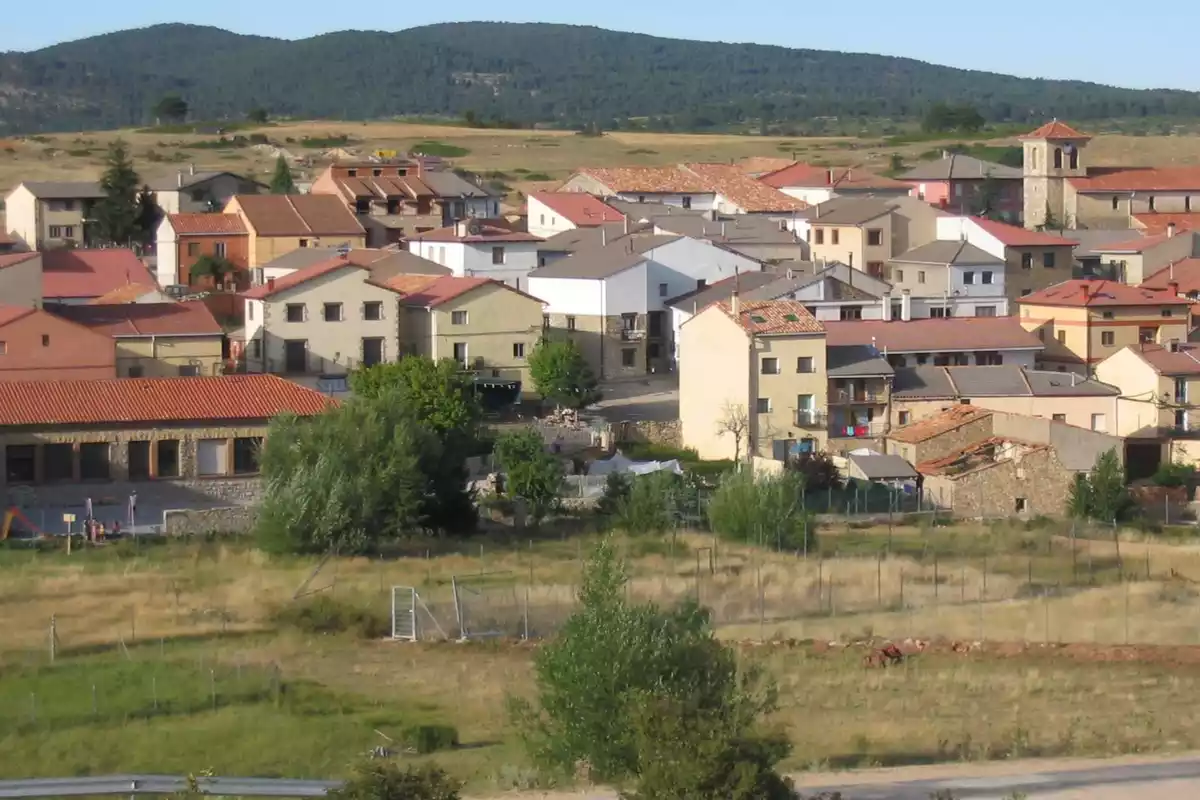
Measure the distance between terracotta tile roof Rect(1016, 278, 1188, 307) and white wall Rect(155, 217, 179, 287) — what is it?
24279mm

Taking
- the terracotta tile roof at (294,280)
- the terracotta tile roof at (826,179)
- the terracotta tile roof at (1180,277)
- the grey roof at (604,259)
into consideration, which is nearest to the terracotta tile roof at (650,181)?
the terracotta tile roof at (826,179)

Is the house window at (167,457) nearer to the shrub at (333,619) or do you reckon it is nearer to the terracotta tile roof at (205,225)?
the shrub at (333,619)

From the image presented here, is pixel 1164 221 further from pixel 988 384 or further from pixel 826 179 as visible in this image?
pixel 988 384

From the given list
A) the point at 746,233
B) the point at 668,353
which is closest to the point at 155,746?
the point at 668,353

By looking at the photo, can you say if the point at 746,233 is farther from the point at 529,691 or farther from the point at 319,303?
the point at 529,691

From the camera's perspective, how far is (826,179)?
78812mm

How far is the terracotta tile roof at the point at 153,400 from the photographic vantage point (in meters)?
40.2

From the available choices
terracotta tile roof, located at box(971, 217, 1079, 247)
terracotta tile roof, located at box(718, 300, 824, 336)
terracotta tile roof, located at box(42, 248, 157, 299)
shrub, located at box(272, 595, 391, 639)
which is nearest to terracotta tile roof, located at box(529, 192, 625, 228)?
terracotta tile roof, located at box(971, 217, 1079, 247)

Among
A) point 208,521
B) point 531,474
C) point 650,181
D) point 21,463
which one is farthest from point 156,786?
point 650,181

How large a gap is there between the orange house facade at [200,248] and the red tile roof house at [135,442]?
77.9ft

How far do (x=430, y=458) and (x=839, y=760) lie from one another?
16.5 meters

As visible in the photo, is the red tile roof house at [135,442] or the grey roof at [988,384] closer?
the red tile roof house at [135,442]

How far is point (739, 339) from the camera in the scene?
159ft

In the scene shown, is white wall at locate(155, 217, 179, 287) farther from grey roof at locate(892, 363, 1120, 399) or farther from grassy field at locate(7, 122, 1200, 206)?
grey roof at locate(892, 363, 1120, 399)
